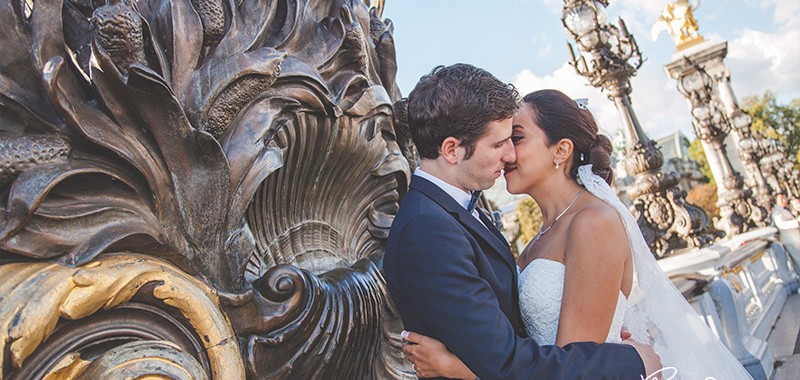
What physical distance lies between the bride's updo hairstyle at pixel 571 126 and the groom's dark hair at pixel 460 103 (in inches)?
23.1

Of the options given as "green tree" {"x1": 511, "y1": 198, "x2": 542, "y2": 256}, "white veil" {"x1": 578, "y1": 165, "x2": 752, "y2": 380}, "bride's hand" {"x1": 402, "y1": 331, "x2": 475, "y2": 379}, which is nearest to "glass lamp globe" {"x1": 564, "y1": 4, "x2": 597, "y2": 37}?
"white veil" {"x1": 578, "y1": 165, "x2": 752, "y2": 380}

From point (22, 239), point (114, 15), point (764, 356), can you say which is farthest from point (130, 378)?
point (764, 356)

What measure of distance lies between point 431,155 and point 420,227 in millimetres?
298

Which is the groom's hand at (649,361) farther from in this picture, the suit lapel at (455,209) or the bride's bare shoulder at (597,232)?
the suit lapel at (455,209)

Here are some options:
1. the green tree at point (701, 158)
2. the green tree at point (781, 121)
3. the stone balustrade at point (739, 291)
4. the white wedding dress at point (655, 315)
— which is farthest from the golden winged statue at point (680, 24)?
the green tree at point (701, 158)

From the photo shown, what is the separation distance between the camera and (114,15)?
107cm

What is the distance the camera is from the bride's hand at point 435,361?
4.93ft

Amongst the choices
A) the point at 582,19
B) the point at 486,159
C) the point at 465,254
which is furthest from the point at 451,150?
the point at 582,19

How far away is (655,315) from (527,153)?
0.87 m

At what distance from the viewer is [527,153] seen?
219cm

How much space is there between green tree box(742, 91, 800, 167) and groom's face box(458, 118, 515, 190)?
4807 cm

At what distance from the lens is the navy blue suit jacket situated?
139cm

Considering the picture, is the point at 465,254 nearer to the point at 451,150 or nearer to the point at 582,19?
the point at 451,150

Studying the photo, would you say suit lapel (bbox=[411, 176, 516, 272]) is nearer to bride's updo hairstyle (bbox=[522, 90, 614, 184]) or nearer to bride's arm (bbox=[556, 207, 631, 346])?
bride's arm (bbox=[556, 207, 631, 346])
